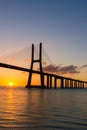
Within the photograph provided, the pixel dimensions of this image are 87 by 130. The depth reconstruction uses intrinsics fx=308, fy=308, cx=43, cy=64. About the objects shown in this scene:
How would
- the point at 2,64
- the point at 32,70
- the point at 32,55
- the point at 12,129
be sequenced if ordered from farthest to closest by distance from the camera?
the point at 32,55 < the point at 32,70 < the point at 2,64 < the point at 12,129

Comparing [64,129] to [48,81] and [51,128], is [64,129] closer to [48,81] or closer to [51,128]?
[51,128]

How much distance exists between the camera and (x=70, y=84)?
156 m

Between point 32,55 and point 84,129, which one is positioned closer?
point 84,129

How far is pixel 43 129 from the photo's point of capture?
9203mm

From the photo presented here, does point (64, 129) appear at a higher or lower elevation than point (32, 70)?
lower

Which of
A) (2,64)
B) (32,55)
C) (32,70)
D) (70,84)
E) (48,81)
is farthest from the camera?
(70,84)

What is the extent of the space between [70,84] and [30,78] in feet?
250

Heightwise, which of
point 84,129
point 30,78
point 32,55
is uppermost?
point 32,55

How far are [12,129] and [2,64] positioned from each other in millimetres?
52576

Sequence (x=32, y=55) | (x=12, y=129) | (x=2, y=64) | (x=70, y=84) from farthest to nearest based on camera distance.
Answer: (x=70, y=84)
(x=32, y=55)
(x=2, y=64)
(x=12, y=129)

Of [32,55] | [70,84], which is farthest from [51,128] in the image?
[70,84]

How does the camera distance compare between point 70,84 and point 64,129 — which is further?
point 70,84

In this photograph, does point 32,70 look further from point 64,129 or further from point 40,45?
point 64,129

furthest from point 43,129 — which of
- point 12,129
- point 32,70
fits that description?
point 32,70
